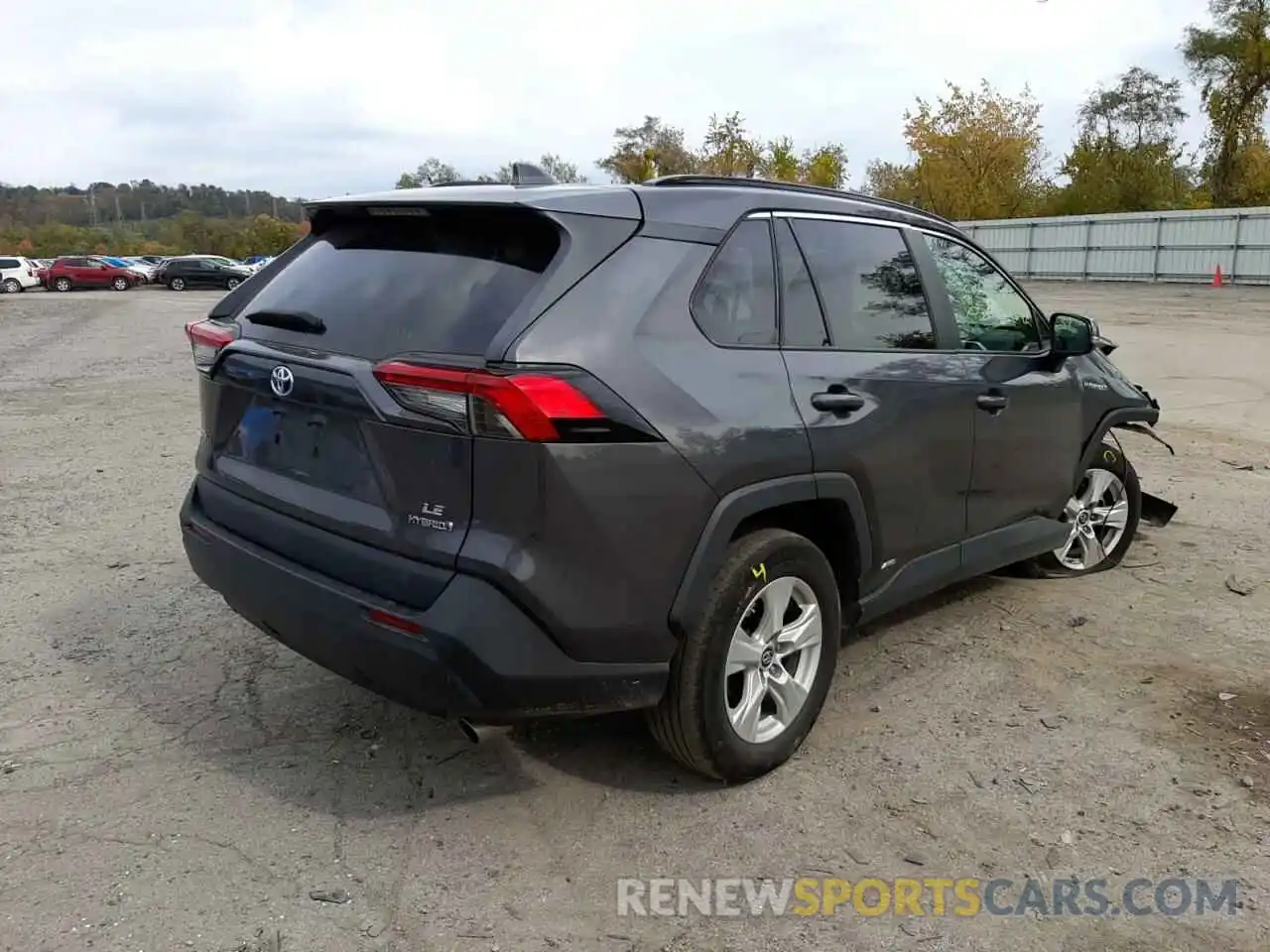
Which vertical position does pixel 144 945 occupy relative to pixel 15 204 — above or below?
below

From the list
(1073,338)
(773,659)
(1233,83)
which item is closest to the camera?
(773,659)

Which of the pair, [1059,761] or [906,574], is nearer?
[1059,761]

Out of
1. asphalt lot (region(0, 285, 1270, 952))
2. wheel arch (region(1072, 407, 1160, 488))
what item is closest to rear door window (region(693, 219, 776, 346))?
asphalt lot (region(0, 285, 1270, 952))

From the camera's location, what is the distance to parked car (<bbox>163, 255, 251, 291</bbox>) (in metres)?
49.1

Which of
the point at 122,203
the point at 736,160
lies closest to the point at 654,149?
the point at 736,160

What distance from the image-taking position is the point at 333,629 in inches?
113

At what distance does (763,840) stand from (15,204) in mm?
128419

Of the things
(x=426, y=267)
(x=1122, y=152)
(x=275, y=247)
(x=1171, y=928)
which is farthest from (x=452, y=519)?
(x=275, y=247)

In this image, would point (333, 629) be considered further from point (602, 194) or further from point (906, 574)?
point (906, 574)

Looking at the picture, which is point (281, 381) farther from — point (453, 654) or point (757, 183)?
point (757, 183)

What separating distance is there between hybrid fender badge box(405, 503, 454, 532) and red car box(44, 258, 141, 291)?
54784 mm

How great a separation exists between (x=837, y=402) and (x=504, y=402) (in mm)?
1268

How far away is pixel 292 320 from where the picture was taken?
3209 millimetres

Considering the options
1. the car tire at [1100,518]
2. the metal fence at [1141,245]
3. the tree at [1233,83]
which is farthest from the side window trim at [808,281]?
the tree at [1233,83]
